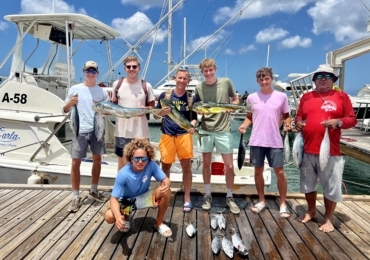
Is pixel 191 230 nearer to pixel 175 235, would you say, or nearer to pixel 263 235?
pixel 175 235

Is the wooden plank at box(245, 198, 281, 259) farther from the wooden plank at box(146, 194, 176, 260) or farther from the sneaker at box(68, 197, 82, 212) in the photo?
the sneaker at box(68, 197, 82, 212)

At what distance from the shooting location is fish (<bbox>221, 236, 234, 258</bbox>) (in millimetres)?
2731

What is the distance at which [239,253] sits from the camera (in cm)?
278

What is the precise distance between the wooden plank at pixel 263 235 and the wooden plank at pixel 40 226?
242 centimetres

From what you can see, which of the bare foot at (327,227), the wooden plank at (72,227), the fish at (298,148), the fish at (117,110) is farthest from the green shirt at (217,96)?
the wooden plank at (72,227)

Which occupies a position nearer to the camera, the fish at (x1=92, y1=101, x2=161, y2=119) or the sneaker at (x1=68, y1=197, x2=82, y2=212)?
the fish at (x1=92, y1=101, x2=161, y2=119)

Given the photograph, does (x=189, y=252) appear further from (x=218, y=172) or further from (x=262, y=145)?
(x=218, y=172)

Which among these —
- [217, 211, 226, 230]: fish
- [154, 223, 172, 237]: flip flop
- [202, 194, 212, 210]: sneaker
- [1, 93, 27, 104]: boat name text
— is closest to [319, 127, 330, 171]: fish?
[217, 211, 226, 230]: fish

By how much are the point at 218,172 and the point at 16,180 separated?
15.7ft

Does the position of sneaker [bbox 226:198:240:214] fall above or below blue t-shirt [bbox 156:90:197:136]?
below

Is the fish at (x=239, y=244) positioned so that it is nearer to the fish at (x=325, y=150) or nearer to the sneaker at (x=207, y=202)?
the sneaker at (x=207, y=202)

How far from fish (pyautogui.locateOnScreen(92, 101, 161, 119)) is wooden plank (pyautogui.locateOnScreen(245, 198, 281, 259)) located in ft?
6.03

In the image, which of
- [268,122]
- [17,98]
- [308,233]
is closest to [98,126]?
[268,122]

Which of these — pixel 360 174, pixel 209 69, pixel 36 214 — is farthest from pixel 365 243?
pixel 360 174
